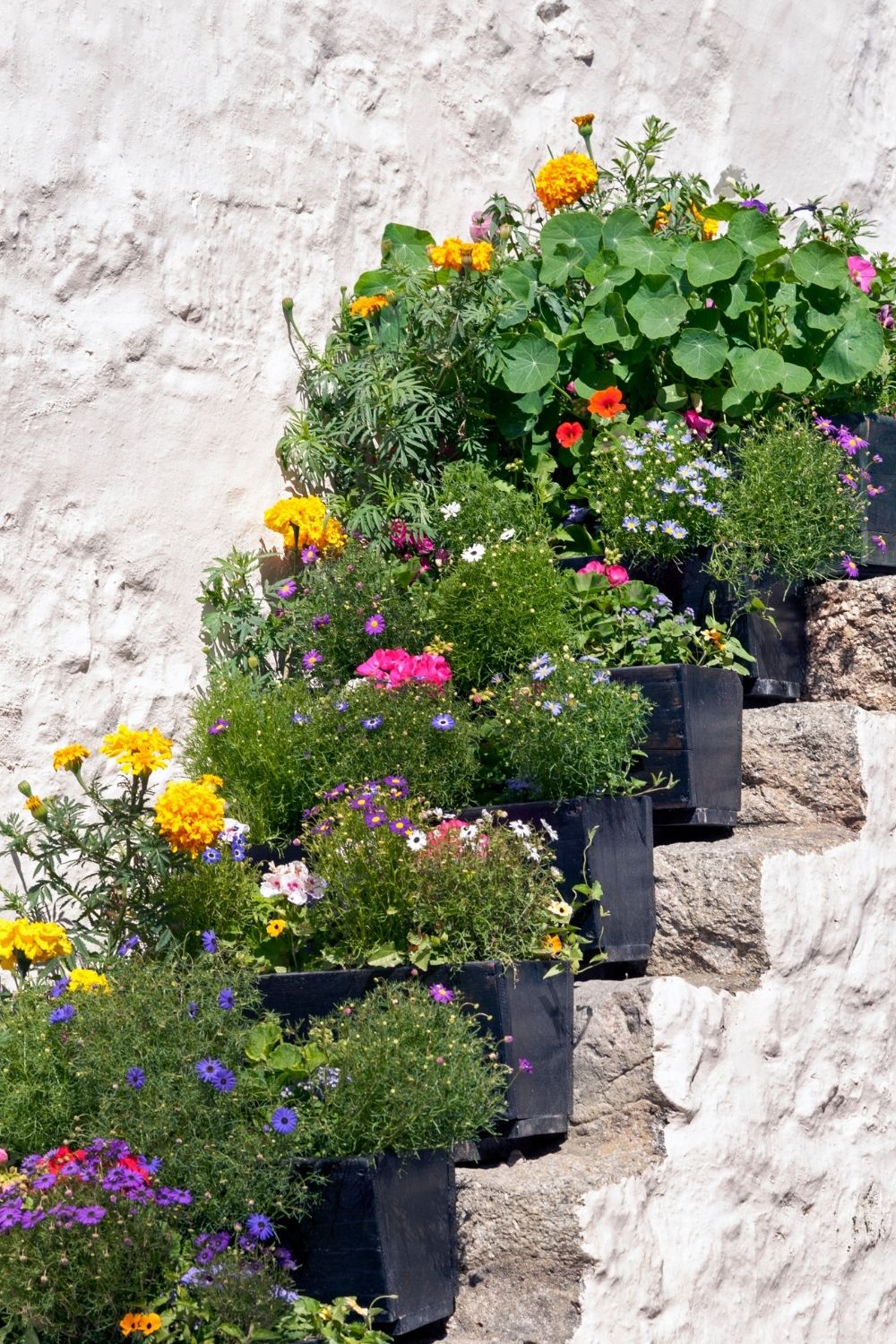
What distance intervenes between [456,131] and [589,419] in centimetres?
109

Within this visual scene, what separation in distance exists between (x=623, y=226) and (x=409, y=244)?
0.61 m

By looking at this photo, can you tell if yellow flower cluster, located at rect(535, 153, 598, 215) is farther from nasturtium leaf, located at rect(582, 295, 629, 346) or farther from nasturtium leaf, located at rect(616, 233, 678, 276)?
nasturtium leaf, located at rect(582, 295, 629, 346)

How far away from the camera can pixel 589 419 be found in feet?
13.0

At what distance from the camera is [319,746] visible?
10.3ft

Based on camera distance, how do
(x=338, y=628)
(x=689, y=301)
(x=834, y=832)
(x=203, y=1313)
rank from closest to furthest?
(x=203, y=1313)
(x=834, y=832)
(x=338, y=628)
(x=689, y=301)

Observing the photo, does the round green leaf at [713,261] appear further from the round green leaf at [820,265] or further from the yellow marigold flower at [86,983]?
the yellow marigold flower at [86,983]

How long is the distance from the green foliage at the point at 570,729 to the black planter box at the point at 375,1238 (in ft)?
2.80

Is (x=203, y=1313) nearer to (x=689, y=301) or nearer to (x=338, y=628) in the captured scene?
(x=338, y=628)

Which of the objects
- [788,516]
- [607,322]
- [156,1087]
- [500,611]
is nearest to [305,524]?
[500,611]

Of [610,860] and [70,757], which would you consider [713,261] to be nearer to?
[610,860]

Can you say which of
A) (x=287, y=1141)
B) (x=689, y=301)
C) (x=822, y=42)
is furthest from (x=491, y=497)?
(x=822, y=42)

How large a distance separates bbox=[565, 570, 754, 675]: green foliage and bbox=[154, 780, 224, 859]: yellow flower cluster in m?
1.00

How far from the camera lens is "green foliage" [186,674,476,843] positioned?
3029mm

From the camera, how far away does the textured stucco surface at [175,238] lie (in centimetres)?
329
